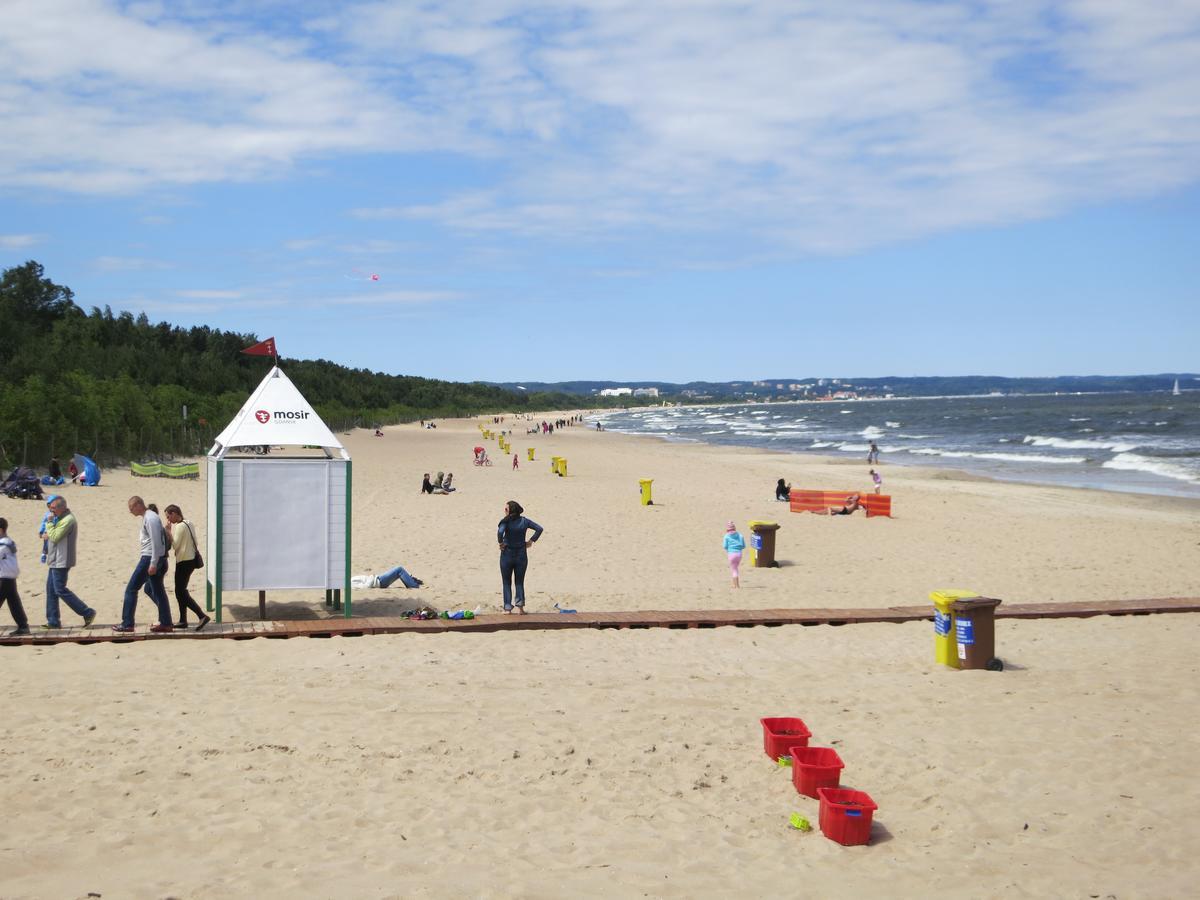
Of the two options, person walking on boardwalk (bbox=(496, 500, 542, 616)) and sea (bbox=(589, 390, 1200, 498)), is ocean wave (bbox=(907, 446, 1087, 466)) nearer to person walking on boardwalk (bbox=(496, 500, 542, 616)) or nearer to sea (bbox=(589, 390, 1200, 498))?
sea (bbox=(589, 390, 1200, 498))

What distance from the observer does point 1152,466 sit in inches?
1623

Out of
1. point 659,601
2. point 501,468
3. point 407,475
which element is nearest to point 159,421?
point 407,475

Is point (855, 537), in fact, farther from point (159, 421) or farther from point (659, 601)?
point (159, 421)

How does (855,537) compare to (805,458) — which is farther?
(805,458)

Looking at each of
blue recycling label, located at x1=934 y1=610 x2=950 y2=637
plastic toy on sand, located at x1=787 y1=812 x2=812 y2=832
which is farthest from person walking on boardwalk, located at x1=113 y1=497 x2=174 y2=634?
blue recycling label, located at x1=934 y1=610 x2=950 y2=637

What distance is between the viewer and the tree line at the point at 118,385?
94.4 ft

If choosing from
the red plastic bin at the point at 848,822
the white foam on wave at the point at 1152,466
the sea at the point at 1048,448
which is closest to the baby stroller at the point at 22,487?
the red plastic bin at the point at 848,822

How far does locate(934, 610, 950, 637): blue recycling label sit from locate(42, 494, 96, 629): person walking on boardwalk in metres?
8.04

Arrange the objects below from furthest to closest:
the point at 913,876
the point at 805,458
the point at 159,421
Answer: the point at 805,458
the point at 159,421
the point at 913,876

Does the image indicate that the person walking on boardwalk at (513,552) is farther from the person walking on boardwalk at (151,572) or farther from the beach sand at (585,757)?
the person walking on boardwalk at (151,572)

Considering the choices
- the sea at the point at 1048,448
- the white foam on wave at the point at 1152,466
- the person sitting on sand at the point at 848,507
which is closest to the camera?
the person sitting on sand at the point at 848,507

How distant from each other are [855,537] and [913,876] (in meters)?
14.5

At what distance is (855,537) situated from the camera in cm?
1947

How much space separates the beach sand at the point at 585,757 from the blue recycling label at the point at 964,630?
15.8 inches
